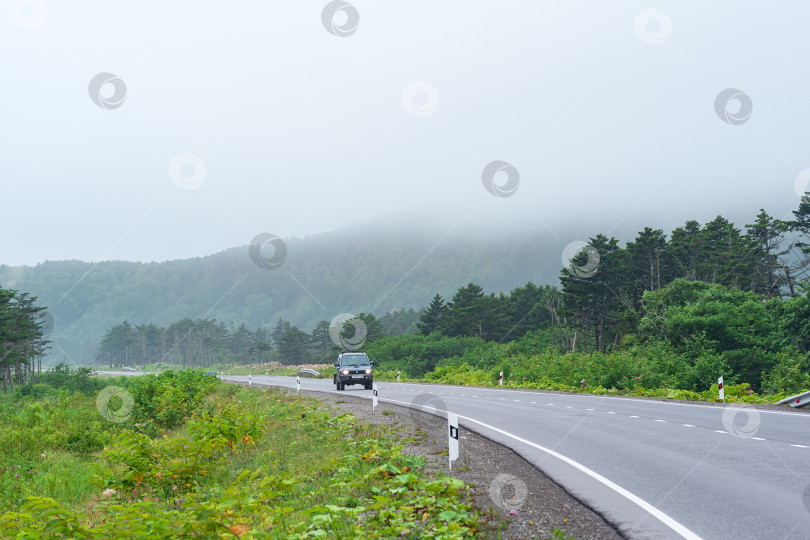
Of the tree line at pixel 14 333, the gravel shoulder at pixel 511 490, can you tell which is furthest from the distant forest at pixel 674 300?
the tree line at pixel 14 333

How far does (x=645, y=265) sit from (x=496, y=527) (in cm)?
5965

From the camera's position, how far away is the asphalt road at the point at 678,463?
5.62 metres

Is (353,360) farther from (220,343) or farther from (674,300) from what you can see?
(220,343)

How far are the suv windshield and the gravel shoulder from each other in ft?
60.9

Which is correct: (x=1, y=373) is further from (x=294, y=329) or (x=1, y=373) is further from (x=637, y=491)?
(x=294, y=329)

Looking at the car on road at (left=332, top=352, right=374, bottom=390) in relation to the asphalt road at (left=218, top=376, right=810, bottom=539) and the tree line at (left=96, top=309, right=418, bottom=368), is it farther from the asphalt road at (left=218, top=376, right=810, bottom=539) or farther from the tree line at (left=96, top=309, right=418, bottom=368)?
the tree line at (left=96, top=309, right=418, bottom=368)

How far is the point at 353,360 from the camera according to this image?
104 ft

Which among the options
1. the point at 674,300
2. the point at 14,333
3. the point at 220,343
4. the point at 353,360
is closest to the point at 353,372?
the point at 353,360

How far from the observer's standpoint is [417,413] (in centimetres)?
1764

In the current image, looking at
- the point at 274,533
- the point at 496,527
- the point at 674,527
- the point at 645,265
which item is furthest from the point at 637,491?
the point at 645,265

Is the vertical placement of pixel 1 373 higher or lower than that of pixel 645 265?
lower

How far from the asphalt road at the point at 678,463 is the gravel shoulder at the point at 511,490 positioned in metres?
0.23

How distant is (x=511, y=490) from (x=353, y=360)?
2495cm

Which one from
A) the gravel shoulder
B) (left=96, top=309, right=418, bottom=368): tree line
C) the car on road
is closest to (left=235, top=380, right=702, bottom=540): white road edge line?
the gravel shoulder
